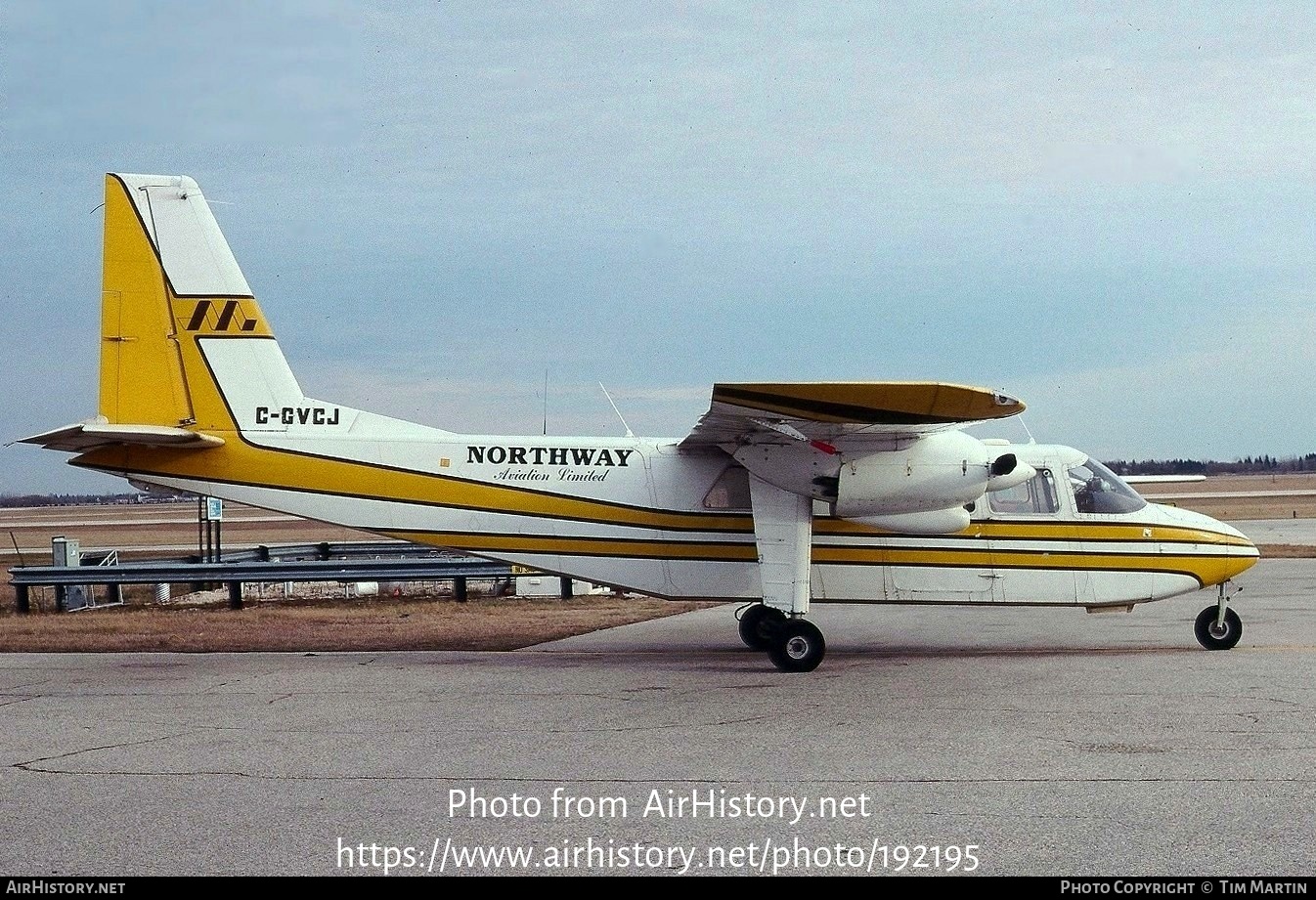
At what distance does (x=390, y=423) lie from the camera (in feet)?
47.5

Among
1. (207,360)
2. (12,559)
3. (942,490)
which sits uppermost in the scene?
(207,360)

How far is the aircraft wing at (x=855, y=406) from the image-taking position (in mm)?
11195

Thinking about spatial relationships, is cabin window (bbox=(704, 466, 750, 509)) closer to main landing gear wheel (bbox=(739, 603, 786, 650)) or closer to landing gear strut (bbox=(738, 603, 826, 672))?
main landing gear wheel (bbox=(739, 603, 786, 650))

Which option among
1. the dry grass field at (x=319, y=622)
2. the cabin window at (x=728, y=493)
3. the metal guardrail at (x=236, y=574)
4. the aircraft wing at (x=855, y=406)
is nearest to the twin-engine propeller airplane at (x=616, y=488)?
the cabin window at (x=728, y=493)

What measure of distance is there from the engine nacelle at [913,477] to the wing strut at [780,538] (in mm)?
474

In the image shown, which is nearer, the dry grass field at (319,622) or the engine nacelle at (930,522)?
the engine nacelle at (930,522)

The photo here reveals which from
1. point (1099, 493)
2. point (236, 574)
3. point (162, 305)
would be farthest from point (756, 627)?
point (236, 574)

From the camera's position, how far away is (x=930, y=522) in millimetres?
13898

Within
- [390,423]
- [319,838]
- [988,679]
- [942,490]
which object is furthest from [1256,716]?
[390,423]

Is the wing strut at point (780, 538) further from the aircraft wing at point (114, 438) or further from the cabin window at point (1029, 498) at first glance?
the aircraft wing at point (114, 438)

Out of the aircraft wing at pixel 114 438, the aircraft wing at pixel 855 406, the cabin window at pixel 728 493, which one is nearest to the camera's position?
the aircraft wing at pixel 855 406
